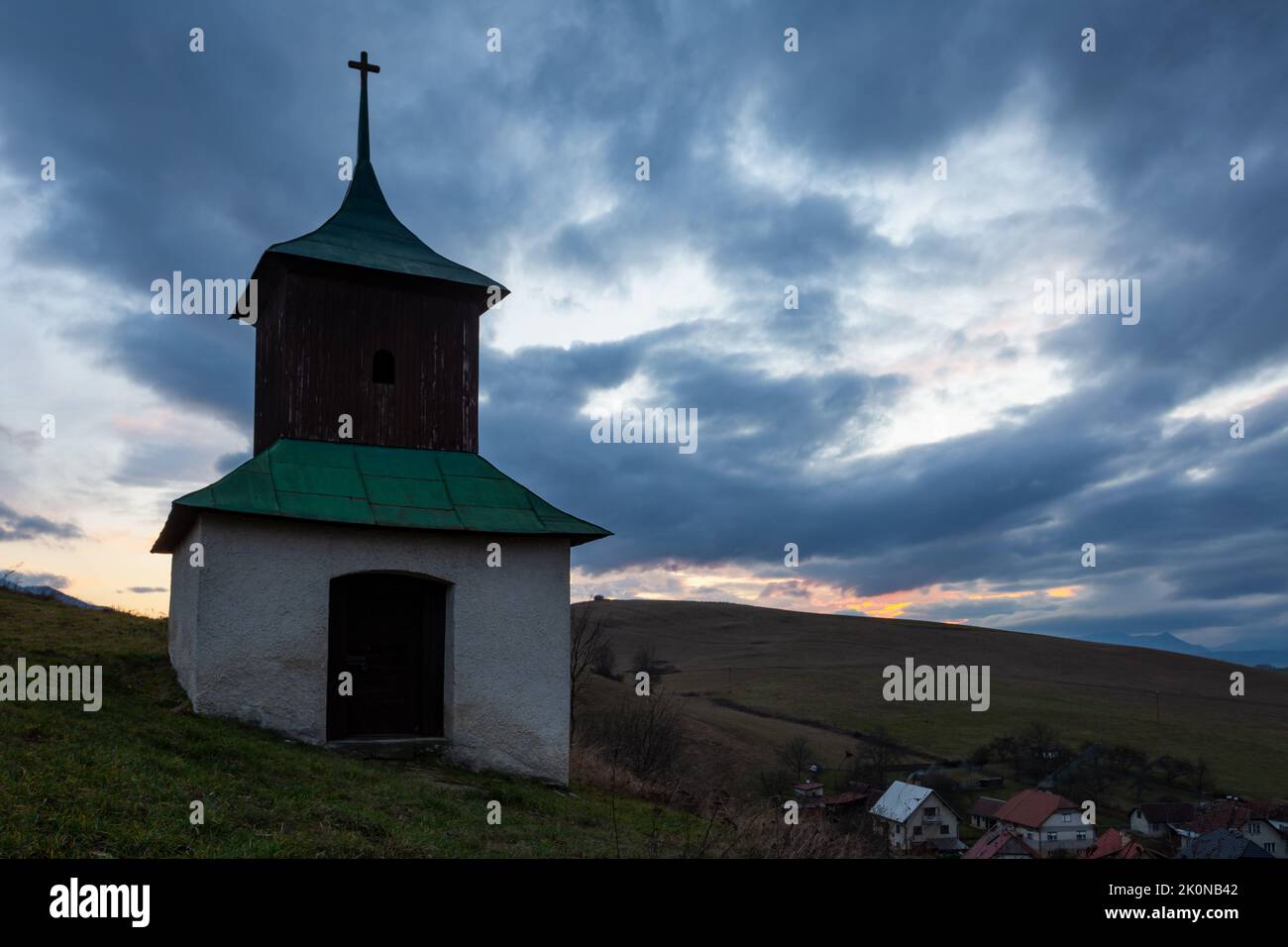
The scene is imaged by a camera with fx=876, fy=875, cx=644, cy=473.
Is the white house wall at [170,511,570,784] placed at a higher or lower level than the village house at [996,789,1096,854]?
higher

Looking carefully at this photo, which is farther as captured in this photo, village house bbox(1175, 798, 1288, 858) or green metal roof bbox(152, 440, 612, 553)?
village house bbox(1175, 798, 1288, 858)

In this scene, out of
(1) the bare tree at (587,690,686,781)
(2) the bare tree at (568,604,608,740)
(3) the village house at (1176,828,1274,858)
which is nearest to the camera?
(2) the bare tree at (568,604,608,740)

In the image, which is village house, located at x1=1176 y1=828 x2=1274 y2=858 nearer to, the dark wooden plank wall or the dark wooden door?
the dark wooden door

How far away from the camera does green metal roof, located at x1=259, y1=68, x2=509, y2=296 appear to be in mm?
14891

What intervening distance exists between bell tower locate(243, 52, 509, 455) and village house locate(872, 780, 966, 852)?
22.7 meters

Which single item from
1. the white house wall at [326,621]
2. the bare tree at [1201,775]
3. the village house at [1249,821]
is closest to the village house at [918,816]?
the village house at [1249,821]

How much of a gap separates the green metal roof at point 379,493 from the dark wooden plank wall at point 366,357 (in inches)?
18.7

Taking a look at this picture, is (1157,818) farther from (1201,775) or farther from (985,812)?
(1201,775)

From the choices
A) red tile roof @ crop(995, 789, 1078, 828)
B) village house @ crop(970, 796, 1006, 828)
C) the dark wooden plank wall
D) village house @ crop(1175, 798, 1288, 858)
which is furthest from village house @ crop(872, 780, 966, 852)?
the dark wooden plank wall

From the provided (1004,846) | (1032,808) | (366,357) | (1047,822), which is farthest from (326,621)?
(1032,808)

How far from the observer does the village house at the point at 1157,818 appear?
34747 mm

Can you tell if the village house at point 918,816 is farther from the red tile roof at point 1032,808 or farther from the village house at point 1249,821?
the village house at point 1249,821
